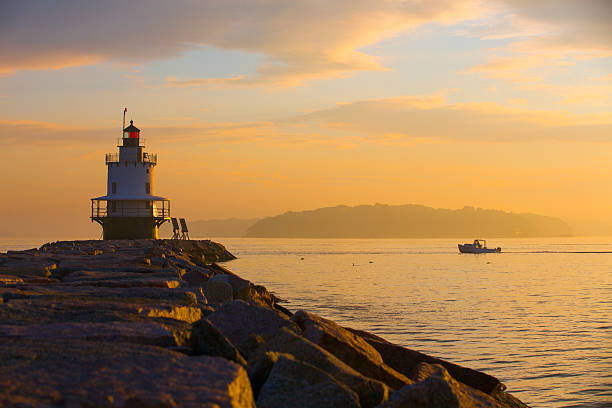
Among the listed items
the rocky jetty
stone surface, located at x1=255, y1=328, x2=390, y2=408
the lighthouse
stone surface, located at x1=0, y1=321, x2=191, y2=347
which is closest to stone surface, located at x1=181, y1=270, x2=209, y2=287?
the rocky jetty

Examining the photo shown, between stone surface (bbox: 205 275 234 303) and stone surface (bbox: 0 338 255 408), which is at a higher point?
stone surface (bbox: 0 338 255 408)

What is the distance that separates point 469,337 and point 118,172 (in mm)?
33563

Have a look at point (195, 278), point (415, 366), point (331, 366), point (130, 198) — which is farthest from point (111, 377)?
point (130, 198)

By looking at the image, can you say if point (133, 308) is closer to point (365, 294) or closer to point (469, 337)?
point (469, 337)

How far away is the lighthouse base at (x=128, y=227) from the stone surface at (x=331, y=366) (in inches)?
1581

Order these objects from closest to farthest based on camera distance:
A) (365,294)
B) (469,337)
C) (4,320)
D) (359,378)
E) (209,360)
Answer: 1. (209,360)
2. (359,378)
3. (4,320)
4. (469,337)
5. (365,294)

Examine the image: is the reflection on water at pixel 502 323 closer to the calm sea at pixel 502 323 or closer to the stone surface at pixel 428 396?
the calm sea at pixel 502 323

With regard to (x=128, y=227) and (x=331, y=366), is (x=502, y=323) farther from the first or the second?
(x=128, y=227)

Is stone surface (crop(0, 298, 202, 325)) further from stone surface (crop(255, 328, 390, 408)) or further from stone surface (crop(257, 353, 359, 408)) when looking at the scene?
stone surface (crop(257, 353, 359, 408))

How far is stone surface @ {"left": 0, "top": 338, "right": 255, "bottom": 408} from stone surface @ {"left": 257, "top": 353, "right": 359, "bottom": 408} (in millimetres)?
469

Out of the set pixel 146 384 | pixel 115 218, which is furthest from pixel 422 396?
pixel 115 218

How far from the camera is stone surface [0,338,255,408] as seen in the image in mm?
3102

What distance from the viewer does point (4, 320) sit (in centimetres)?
535

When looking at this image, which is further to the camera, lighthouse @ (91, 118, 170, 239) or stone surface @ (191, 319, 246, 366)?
lighthouse @ (91, 118, 170, 239)
